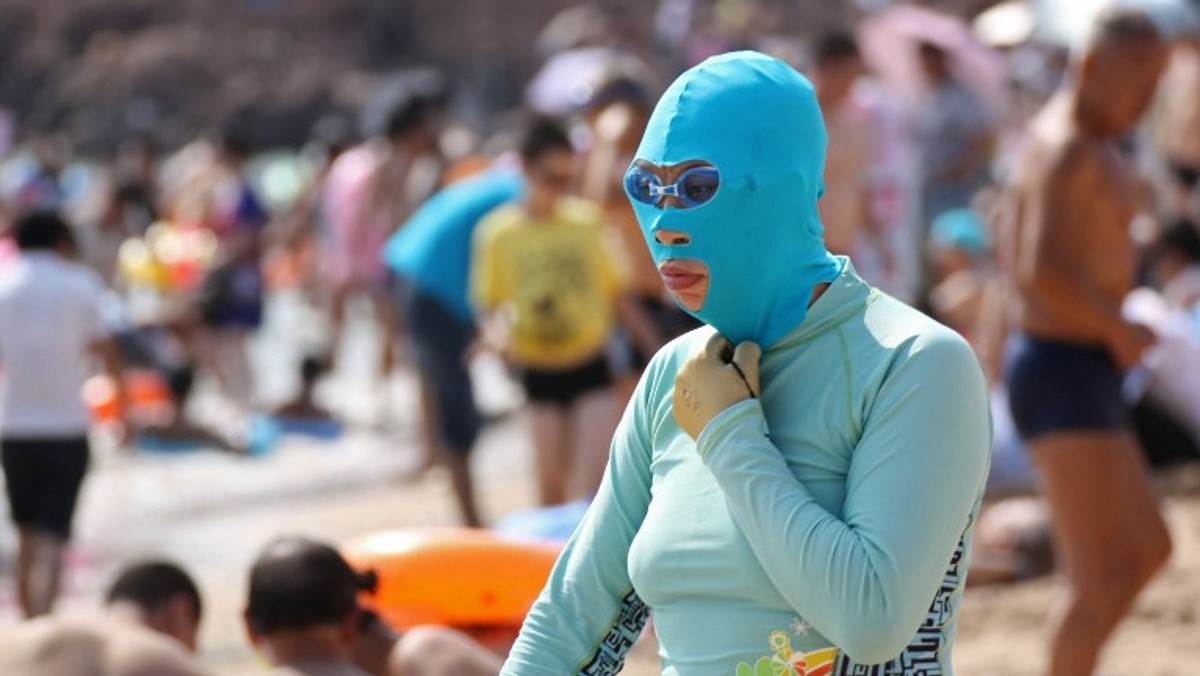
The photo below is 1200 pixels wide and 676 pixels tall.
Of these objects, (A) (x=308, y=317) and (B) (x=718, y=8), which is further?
(B) (x=718, y=8)

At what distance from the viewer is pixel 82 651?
4551 mm

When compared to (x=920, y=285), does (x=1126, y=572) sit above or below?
above

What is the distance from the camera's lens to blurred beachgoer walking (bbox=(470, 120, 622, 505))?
8.54m

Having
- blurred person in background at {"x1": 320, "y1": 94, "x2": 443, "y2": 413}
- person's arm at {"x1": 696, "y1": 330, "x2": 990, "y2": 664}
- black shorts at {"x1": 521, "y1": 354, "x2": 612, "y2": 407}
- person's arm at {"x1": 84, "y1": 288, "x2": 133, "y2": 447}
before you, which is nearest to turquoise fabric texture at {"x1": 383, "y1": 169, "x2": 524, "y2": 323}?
black shorts at {"x1": 521, "y1": 354, "x2": 612, "y2": 407}

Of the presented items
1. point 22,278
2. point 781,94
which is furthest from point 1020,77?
point 781,94

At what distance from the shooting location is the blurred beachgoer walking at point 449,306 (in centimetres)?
929

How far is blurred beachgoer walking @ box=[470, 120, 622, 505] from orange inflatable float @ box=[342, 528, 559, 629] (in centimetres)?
224

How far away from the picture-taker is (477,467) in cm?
1224

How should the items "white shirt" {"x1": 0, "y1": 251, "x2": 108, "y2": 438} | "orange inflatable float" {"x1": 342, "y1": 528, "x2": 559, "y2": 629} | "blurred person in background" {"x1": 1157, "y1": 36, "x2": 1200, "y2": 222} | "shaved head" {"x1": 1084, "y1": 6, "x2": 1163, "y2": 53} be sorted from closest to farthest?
"shaved head" {"x1": 1084, "y1": 6, "x2": 1163, "y2": 53}
"orange inflatable float" {"x1": 342, "y1": 528, "x2": 559, "y2": 629}
"white shirt" {"x1": 0, "y1": 251, "x2": 108, "y2": 438}
"blurred person in background" {"x1": 1157, "y1": 36, "x2": 1200, "y2": 222}

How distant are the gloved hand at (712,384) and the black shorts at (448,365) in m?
7.04

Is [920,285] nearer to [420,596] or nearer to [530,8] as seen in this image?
[420,596]

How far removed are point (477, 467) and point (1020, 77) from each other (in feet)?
12.9

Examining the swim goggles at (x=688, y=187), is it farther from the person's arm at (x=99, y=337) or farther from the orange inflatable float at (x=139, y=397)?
the orange inflatable float at (x=139, y=397)

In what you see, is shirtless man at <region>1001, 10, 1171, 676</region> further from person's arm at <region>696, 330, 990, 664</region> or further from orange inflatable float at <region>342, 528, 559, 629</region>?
person's arm at <region>696, 330, 990, 664</region>
